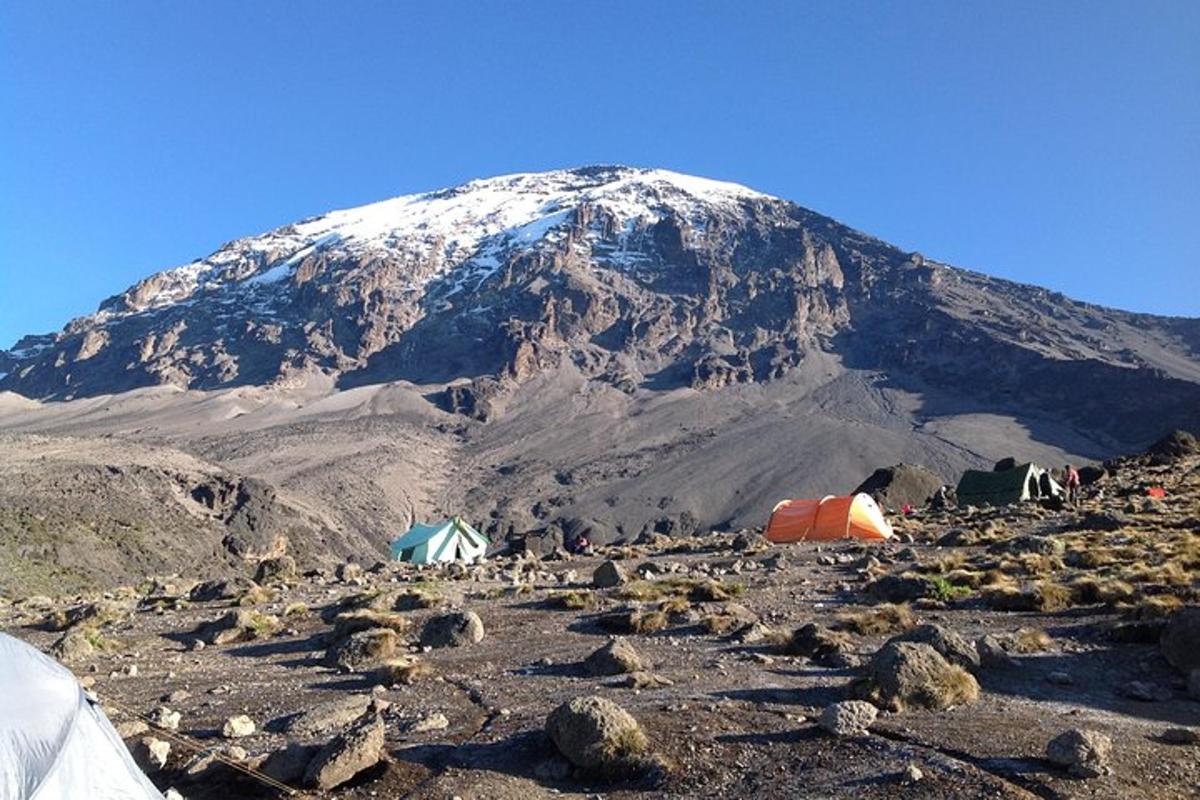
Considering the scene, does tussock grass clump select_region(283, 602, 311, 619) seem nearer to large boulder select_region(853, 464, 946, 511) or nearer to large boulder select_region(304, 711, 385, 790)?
large boulder select_region(304, 711, 385, 790)

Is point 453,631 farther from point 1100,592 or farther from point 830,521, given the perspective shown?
point 830,521

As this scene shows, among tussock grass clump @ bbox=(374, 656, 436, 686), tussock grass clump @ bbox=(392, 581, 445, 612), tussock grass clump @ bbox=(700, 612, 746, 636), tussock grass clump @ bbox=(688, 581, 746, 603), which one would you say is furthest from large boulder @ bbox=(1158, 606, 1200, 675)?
tussock grass clump @ bbox=(392, 581, 445, 612)

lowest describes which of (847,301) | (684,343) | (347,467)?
(347,467)

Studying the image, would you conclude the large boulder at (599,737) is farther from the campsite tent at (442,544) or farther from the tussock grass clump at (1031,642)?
the campsite tent at (442,544)

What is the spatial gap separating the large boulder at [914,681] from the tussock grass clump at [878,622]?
2836 mm

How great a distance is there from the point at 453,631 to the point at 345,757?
4737mm

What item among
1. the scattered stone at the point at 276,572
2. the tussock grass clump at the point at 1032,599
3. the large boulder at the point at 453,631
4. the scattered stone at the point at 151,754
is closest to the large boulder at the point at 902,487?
the scattered stone at the point at 276,572

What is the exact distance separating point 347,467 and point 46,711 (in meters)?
111

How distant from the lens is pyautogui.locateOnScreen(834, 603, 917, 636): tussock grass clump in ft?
32.5

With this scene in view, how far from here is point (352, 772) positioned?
6.05m

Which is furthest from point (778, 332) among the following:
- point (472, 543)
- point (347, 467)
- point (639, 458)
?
point (472, 543)

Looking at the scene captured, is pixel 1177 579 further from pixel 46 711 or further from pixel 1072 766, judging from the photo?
pixel 46 711

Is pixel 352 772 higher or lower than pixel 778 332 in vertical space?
lower

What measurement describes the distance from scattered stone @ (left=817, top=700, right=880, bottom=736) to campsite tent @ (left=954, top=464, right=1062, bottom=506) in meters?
27.4
